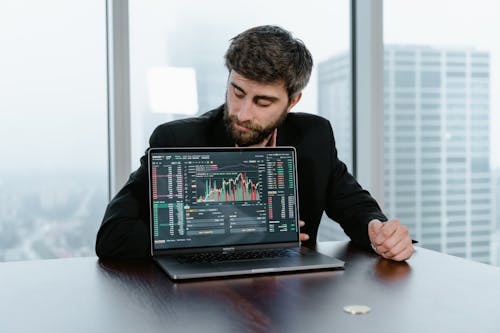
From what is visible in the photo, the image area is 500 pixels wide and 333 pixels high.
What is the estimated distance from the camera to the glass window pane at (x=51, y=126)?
2400mm

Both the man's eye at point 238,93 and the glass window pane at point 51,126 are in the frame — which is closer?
the man's eye at point 238,93

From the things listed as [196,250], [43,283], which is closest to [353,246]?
[196,250]

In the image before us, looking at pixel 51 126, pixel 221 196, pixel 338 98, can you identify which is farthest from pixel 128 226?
pixel 338 98

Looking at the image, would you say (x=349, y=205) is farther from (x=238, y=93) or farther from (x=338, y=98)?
(x=338, y=98)

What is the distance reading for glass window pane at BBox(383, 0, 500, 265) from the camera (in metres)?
3.07

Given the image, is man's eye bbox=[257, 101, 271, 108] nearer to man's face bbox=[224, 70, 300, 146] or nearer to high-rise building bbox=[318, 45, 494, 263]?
man's face bbox=[224, 70, 300, 146]

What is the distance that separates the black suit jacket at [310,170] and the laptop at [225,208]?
0.28 m

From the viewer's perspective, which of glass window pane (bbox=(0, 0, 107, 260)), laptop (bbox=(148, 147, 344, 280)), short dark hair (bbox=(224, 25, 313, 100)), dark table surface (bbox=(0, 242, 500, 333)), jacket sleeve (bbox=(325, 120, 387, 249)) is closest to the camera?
dark table surface (bbox=(0, 242, 500, 333))

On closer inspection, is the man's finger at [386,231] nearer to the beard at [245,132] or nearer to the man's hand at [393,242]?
the man's hand at [393,242]

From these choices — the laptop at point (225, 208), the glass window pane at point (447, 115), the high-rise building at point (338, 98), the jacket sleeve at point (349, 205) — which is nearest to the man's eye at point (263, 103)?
the jacket sleeve at point (349, 205)

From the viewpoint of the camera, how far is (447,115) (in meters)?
3.16

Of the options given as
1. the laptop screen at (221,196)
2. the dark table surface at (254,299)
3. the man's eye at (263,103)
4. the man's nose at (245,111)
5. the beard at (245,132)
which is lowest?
the dark table surface at (254,299)

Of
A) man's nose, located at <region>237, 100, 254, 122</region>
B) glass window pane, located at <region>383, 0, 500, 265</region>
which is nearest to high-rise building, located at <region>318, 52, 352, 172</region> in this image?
glass window pane, located at <region>383, 0, 500, 265</region>

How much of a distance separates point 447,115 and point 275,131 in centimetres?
158
